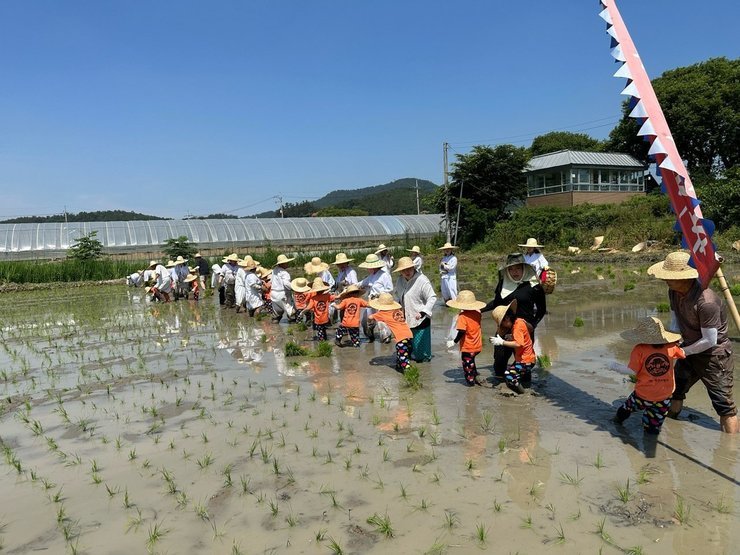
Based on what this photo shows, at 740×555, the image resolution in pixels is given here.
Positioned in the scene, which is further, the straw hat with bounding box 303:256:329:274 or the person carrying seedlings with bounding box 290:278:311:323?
the straw hat with bounding box 303:256:329:274

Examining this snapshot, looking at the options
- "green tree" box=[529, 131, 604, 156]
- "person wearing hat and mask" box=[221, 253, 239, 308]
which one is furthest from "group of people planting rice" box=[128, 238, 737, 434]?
"green tree" box=[529, 131, 604, 156]

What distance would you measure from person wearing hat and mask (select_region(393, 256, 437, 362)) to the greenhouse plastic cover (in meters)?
28.3

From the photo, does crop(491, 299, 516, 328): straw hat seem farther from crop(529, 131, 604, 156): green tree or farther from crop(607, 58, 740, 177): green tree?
crop(529, 131, 604, 156): green tree

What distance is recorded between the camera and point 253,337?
10.4 m

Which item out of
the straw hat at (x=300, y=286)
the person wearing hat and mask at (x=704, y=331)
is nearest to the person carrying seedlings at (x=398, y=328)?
the person wearing hat and mask at (x=704, y=331)

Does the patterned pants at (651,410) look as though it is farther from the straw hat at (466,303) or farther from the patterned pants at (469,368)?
the straw hat at (466,303)

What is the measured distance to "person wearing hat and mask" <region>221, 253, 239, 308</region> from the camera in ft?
49.4

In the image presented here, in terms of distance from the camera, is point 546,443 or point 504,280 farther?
point 504,280

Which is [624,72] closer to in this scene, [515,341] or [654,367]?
[654,367]

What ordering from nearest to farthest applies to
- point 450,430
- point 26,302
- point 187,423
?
1. point 450,430
2. point 187,423
3. point 26,302

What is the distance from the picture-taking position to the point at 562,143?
52.8 meters

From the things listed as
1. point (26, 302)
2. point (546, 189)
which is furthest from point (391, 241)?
point (26, 302)

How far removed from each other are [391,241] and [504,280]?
32.4 meters

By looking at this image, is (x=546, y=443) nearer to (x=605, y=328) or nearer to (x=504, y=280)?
(x=504, y=280)
